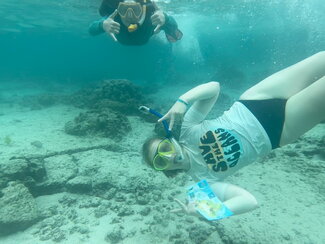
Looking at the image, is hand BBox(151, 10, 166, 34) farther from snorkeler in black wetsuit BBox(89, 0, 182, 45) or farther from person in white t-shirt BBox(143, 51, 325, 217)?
person in white t-shirt BBox(143, 51, 325, 217)

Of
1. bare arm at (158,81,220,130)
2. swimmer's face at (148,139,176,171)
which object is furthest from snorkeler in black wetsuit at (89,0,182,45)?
swimmer's face at (148,139,176,171)

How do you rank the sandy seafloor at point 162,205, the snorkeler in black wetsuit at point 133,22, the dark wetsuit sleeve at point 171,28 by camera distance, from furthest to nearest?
the dark wetsuit sleeve at point 171,28 → the snorkeler in black wetsuit at point 133,22 → the sandy seafloor at point 162,205

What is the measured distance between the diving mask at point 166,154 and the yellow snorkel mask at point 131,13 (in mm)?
3250

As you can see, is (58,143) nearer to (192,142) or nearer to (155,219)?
(155,219)

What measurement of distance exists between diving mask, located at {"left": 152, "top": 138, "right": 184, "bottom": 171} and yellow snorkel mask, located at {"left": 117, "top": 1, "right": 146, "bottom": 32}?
325 centimetres

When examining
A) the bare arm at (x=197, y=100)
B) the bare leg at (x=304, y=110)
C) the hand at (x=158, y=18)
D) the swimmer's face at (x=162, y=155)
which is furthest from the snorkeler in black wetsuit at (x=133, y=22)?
the bare leg at (x=304, y=110)

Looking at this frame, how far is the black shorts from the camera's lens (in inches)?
135

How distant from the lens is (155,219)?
476 centimetres

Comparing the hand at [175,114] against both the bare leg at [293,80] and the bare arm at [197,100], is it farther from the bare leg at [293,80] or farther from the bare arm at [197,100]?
the bare leg at [293,80]

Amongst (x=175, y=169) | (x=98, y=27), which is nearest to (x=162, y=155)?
(x=175, y=169)

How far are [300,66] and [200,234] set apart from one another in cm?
311

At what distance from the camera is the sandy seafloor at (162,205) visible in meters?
4.38

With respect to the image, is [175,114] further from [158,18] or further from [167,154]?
[158,18]

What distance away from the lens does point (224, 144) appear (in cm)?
336
